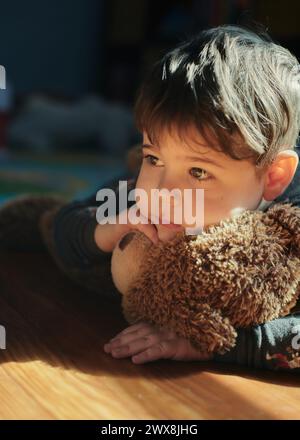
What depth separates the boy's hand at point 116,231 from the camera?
2.70 ft

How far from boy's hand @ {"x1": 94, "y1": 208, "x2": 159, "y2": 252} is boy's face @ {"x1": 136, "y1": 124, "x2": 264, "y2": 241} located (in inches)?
1.5

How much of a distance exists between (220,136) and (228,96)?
0.05 meters

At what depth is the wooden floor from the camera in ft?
2.11

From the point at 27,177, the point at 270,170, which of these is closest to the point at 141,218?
the point at 270,170

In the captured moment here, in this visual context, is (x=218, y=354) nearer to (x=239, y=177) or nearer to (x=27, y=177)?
(x=239, y=177)

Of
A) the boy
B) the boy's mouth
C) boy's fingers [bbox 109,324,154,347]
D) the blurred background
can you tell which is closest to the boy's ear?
the boy

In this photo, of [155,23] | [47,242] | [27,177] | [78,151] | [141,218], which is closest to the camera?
[141,218]

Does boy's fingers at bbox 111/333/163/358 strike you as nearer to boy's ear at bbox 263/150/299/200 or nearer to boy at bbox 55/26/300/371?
boy at bbox 55/26/300/371

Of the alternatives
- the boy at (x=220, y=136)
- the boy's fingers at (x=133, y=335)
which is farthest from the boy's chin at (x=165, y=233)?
the boy's fingers at (x=133, y=335)

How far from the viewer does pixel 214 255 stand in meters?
0.73

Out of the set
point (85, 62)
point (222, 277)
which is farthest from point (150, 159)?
point (85, 62)

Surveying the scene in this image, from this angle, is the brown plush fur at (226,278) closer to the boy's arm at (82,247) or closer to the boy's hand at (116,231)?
the boy's hand at (116,231)
